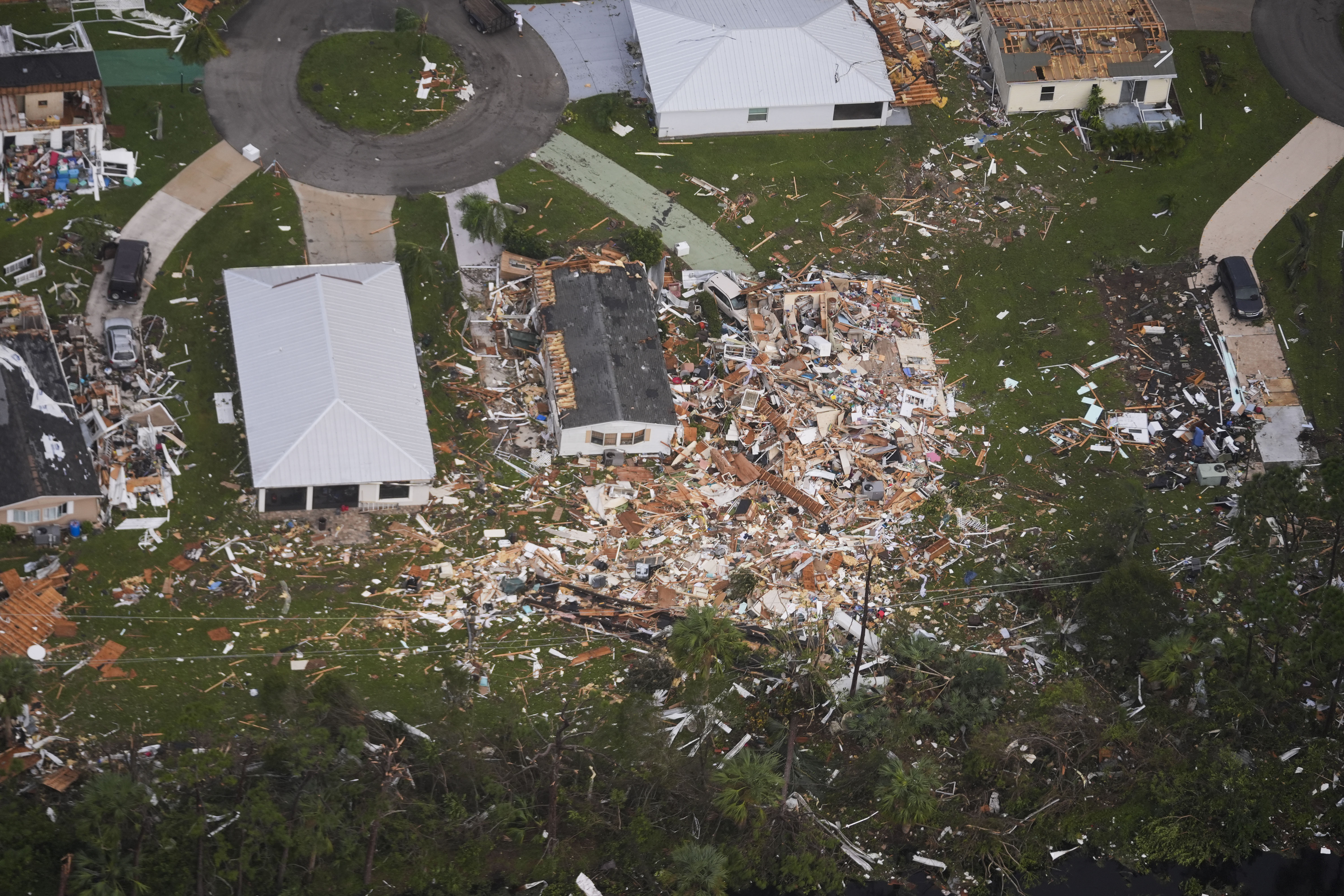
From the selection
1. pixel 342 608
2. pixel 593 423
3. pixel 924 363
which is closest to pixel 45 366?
pixel 342 608

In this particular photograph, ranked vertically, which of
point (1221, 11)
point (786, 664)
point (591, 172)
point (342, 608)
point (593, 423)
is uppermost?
point (1221, 11)

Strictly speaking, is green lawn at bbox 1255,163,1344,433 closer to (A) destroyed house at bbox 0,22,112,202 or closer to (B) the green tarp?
(B) the green tarp

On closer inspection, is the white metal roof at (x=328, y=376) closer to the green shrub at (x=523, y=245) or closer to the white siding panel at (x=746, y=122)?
the green shrub at (x=523, y=245)

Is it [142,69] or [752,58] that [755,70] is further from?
[142,69]

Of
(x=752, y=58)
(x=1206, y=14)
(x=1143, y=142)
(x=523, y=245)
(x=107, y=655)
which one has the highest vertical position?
(x=1206, y=14)

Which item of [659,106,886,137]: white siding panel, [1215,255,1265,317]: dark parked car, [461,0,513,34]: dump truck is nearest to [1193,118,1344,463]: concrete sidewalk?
[1215,255,1265,317]: dark parked car

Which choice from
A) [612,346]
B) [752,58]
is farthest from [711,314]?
[752,58]

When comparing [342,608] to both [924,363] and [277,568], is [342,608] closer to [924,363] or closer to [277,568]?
[277,568]
